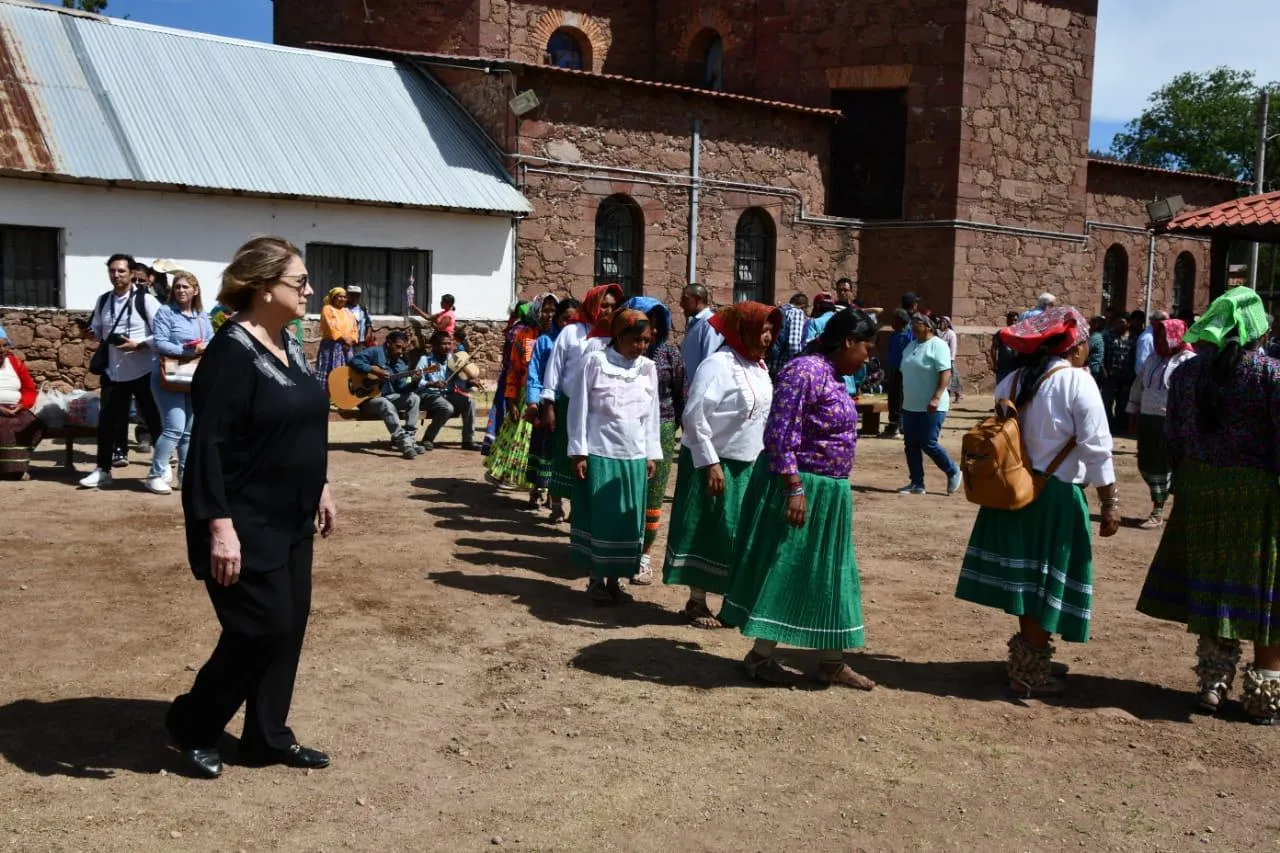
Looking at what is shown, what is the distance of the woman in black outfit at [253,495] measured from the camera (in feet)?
13.6

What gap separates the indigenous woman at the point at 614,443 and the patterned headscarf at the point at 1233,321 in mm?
2821

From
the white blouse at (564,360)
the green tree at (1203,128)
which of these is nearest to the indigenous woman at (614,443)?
the white blouse at (564,360)

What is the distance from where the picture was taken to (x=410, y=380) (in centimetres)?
1328

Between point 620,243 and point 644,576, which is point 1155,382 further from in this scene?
point 620,243

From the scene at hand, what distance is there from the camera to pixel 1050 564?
5539 mm

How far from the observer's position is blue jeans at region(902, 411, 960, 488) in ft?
37.3

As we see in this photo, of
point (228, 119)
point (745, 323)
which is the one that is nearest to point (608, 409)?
point (745, 323)

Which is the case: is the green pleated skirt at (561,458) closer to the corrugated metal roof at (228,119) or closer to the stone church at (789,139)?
the corrugated metal roof at (228,119)

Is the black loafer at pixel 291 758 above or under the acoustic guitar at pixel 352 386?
under

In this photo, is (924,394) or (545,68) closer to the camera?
(924,394)

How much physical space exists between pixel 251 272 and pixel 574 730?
224cm

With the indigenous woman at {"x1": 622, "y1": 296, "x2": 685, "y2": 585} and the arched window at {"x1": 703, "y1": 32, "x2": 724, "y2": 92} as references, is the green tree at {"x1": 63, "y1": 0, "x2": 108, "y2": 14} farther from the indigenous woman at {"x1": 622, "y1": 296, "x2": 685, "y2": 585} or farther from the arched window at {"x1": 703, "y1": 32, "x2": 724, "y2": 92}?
the indigenous woman at {"x1": 622, "y1": 296, "x2": 685, "y2": 585}

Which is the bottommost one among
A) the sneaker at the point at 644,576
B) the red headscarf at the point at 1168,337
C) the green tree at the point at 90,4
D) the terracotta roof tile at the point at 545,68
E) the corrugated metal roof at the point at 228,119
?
the sneaker at the point at 644,576

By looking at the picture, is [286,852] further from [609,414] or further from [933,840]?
[609,414]
